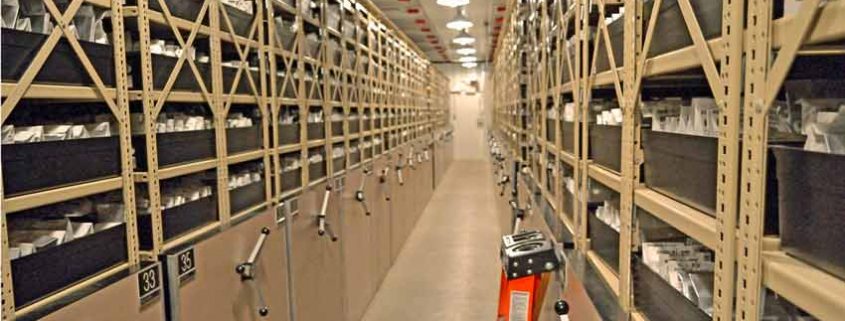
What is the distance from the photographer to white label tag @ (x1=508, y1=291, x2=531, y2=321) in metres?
1.72

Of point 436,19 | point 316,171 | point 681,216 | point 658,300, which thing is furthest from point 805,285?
point 436,19

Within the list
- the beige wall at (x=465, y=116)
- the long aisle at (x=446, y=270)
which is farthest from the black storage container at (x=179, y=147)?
the beige wall at (x=465, y=116)

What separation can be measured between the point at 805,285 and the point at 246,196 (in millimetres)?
2114

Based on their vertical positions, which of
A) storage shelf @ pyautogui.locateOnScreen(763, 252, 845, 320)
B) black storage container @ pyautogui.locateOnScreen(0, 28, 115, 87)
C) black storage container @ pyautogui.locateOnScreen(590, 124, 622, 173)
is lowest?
storage shelf @ pyautogui.locateOnScreen(763, 252, 845, 320)

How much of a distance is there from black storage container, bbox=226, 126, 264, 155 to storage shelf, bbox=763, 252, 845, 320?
192 centimetres

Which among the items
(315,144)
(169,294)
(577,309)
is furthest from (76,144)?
(315,144)

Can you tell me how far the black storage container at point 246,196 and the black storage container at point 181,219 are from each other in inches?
6.9

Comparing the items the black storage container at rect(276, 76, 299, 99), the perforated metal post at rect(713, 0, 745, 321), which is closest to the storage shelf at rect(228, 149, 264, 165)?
the black storage container at rect(276, 76, 299, 99)

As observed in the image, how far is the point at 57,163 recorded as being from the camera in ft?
4.54

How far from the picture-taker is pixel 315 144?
3332mm

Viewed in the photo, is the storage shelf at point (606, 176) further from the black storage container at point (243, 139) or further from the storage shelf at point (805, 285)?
the black storage container at point (243, 139)

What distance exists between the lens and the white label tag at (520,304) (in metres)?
1.72

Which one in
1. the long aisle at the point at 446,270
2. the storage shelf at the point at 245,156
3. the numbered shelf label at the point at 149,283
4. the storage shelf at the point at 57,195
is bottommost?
the long aisle at the point at 446,270

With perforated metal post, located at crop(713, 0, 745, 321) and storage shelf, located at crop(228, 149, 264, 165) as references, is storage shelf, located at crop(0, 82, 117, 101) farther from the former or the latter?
perforated metal post, located at crop(713, 0, 745, 321)
